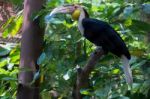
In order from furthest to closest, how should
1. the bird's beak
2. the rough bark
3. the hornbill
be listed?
the bird's beak
the hornbill
the rough bark

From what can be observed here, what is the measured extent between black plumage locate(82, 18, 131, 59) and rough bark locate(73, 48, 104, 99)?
8cm

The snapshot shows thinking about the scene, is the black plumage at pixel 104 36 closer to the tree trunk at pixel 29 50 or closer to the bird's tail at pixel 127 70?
the bird's tail at pixel 127 70

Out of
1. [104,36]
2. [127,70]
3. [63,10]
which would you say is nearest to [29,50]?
[63,10]

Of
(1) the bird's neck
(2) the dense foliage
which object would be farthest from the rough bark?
(1) the bird's neck

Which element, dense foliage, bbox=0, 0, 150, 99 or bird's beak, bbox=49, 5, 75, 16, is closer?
dense foliage, bbox=0, 0, 150, 99

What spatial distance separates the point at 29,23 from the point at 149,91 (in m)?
0.69

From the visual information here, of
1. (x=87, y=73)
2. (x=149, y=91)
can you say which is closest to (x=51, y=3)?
(x=87, y=73)

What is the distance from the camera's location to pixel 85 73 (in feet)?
4.97

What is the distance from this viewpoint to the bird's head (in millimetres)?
1732

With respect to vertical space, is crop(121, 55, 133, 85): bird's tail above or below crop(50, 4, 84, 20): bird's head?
below

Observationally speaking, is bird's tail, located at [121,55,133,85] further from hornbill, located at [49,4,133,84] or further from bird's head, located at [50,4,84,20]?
bird's head, located at [50,4,84,20]

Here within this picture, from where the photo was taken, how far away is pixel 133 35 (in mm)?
1789

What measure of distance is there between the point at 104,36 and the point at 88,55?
0.12m

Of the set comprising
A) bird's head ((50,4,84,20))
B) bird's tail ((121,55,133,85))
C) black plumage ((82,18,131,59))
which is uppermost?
bird's head ((50,4,84,20))
